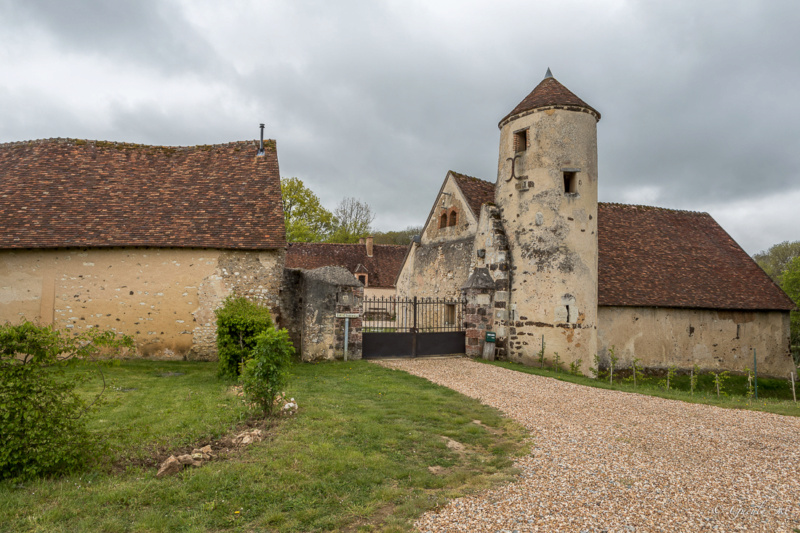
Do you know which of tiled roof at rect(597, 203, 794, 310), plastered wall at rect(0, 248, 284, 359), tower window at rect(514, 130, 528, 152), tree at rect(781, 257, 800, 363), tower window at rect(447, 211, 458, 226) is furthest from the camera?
tree at rect(781, 257, 800, 363)

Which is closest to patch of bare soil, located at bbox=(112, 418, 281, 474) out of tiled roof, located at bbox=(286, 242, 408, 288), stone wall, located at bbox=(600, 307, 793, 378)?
stone wall, located at bbox=(600, 307, 793, 378)

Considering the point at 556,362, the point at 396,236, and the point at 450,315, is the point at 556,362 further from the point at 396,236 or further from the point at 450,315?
the point at 396,236

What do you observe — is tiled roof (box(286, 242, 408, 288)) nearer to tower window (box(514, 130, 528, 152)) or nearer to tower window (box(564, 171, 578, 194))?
tower window (box(514, 130, 528, 152))

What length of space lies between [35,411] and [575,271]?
46.8ft

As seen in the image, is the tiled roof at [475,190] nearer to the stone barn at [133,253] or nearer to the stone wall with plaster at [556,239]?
the stone wall with plaster at [556,239]

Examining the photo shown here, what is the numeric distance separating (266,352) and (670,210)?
22.2 metres

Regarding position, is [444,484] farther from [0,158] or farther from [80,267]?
[0,158]

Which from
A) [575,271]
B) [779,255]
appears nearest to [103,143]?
[575,271]

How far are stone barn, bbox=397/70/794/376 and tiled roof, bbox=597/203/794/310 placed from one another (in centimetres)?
6

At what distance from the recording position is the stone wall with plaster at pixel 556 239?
50.5 feet

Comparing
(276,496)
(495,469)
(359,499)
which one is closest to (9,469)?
(276,496)

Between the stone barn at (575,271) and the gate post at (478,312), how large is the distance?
0.16 ft

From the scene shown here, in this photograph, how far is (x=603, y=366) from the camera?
16.8m

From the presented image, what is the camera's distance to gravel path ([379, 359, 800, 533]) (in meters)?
4.38
